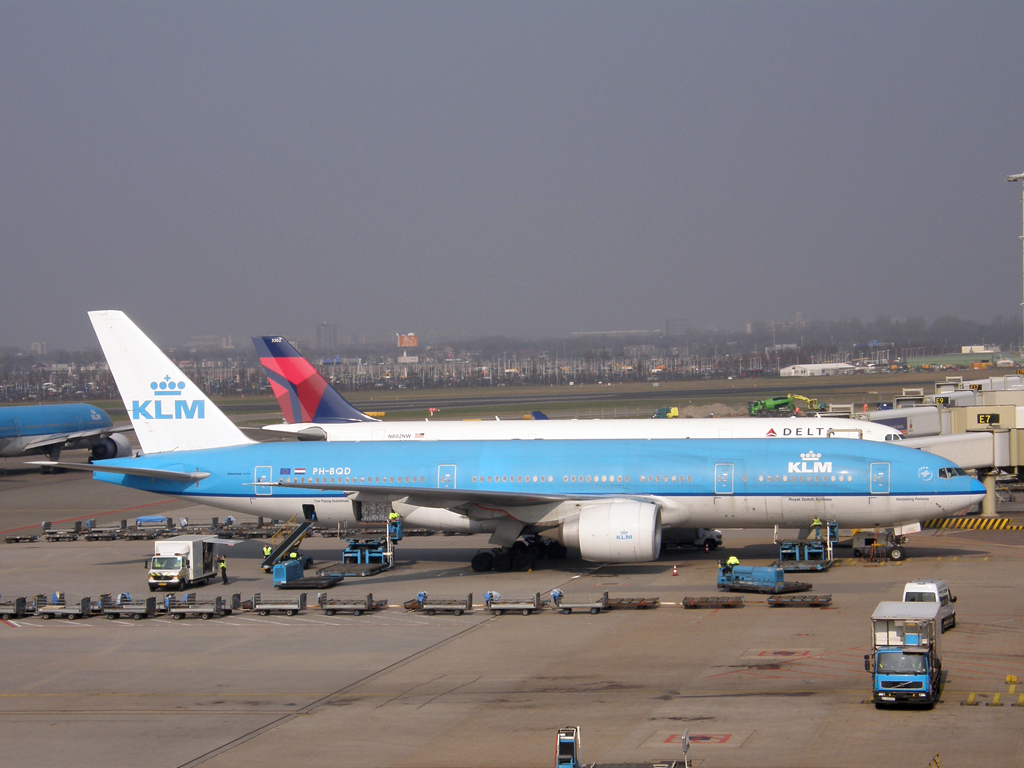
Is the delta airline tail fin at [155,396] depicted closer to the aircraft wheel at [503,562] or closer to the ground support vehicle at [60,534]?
the ground support vehicle at [60,534]

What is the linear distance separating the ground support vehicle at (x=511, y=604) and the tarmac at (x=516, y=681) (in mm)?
310

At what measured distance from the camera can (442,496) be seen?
32.4 meters

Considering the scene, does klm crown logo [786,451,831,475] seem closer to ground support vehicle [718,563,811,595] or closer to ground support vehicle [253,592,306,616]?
ground support vehicle [718,563,811,595]

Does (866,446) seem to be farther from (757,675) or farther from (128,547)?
(128,547)

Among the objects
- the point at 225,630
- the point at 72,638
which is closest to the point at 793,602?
the point at 225,630

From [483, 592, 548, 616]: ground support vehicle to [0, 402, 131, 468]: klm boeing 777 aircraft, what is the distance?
5223 cm

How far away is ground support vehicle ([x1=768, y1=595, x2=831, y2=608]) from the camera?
26.3 metres

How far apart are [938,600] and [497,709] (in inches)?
375

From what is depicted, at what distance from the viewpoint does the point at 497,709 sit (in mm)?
18766

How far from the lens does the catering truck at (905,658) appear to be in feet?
57.6

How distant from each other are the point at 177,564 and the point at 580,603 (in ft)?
42.1

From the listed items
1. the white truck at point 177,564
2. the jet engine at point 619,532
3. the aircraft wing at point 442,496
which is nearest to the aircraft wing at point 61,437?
the white truck at point 177,564

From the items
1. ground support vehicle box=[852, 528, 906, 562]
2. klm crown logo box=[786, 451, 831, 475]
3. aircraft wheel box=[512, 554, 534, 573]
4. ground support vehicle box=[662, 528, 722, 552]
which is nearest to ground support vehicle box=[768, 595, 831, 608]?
klm crown logo box=[786, 451, 831, 475]

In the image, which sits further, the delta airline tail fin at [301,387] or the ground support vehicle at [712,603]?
the delta airline tail fin at [301,387]
